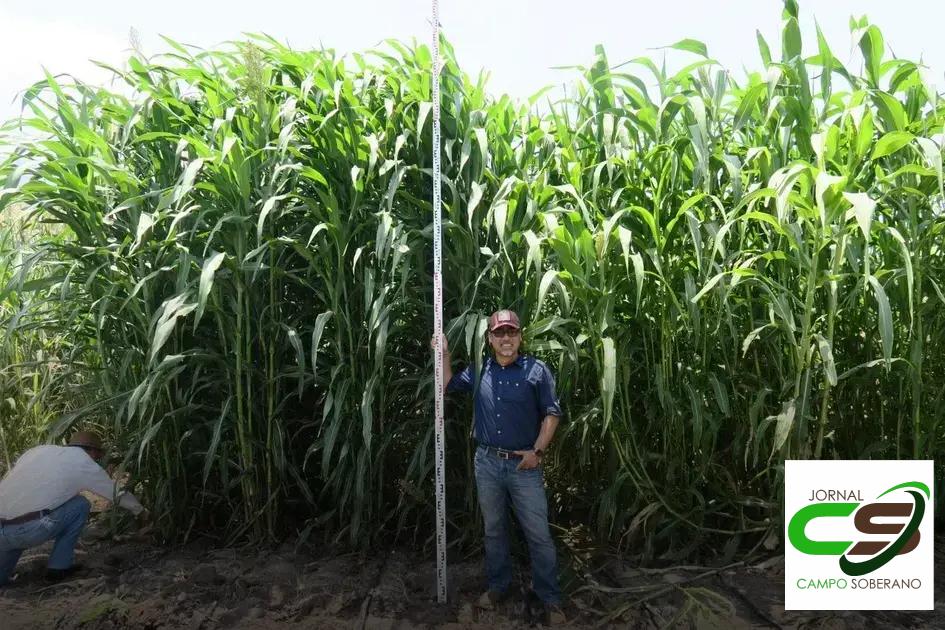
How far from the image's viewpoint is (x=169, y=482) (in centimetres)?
289

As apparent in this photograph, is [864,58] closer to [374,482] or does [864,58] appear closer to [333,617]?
[374,482]

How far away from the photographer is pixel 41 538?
9.14ft

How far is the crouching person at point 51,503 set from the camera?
2773 mm

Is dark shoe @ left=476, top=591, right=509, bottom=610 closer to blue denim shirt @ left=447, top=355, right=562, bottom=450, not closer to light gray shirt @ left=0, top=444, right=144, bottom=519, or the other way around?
blue denim shirt @ left=447, top=355, right=562, bottom=450

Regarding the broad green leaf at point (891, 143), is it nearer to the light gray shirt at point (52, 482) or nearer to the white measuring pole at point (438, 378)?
the white measuring pole at point (438, 378)

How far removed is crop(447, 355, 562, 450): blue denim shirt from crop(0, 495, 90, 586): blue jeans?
5.42 ft

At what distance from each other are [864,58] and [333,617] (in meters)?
2.47

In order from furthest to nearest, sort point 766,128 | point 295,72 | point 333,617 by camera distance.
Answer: point 295,72, point 766,128, point 333,617

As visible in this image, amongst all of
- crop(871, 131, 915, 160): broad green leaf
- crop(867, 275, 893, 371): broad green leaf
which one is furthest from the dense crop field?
crop(867, 275, 893, 371): broad green leaf

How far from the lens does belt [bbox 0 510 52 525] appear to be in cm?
279

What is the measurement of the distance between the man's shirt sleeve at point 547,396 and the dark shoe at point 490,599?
1.99ft

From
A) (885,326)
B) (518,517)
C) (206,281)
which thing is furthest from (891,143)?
(206,281)

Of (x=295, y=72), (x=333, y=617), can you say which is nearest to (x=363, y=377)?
(x=333, y=617)

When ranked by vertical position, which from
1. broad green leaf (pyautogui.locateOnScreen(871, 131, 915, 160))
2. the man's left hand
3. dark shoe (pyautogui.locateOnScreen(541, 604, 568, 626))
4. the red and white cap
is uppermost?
broad green leaf (pyautogui.locateOnScreen(871, 131, 915, 160))
